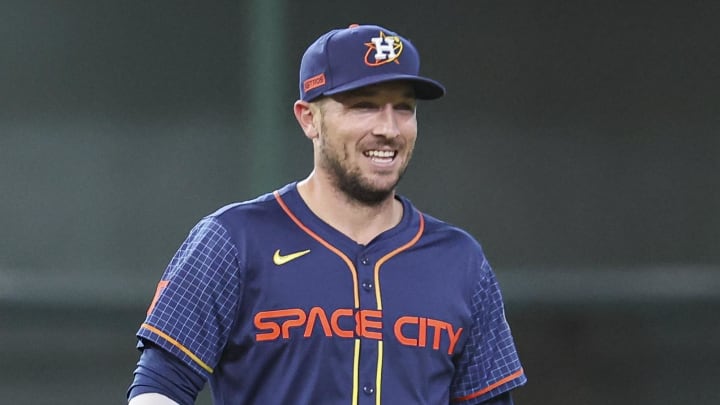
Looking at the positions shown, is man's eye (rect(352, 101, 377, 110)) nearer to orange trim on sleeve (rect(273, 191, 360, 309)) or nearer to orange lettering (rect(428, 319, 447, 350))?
orange trim on sleeve (rect(273, 191, 360, 309))

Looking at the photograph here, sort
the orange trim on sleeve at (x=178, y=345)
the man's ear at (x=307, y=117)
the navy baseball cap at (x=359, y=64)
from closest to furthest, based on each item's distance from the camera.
A: 1. the orange trim on sleeve at (x=178, y=345)
2. the navy baseball cap at (x=359, y=64)
3. the man's ear at (x=307, y=117)

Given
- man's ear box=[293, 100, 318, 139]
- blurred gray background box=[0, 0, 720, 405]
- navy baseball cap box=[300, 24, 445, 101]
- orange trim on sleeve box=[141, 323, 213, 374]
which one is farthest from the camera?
blurred gray background box=[0, 0, 720, 405]

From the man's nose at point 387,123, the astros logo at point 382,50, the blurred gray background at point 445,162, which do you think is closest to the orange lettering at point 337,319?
the man's nose at point 387,123

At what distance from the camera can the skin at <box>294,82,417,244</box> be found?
8.81 ft

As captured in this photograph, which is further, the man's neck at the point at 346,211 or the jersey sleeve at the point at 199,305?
the man's neck at the point at 346,211

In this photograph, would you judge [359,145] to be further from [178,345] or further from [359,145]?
[178,345]

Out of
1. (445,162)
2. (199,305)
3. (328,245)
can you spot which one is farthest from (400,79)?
(445,162)

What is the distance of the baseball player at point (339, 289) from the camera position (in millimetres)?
2615

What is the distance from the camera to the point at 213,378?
2711 mm

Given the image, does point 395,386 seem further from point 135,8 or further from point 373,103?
point 135,8

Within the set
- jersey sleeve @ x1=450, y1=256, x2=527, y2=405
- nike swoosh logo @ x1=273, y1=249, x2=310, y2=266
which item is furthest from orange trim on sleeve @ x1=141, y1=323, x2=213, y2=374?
jersey sleeve @ x1=450, y1=256, x2=527, y2=405

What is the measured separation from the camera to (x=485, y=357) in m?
2.84

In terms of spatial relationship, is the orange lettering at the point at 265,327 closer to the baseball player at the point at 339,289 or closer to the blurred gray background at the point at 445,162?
the baseball player at the point at 339,289

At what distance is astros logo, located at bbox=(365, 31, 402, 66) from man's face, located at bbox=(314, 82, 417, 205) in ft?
0.16
